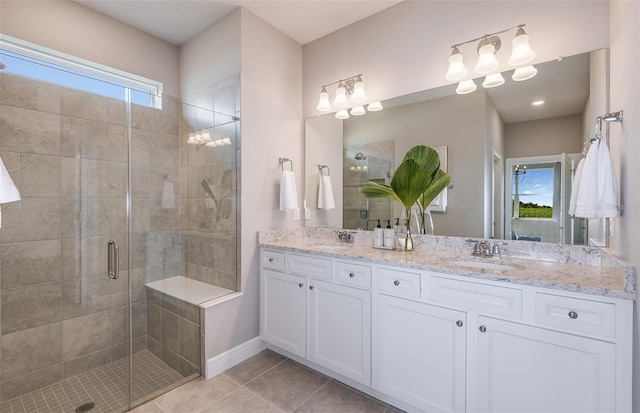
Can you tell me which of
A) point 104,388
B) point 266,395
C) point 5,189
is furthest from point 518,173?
point 104,388

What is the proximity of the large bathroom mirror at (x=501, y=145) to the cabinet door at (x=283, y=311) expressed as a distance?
754 millimetres

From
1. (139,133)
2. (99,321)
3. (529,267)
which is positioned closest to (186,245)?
(99,321)

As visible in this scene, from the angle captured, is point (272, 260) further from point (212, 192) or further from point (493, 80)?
point (493, 80)

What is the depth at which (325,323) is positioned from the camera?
200 centimetres

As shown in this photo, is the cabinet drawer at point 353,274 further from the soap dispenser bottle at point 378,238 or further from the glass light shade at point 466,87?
the glass light shade at point 466,87

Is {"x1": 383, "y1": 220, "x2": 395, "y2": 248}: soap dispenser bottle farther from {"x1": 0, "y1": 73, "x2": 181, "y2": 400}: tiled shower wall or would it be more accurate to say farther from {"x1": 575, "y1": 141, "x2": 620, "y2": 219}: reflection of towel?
{"x1": 0, "y1": 73, "x2": 181, "y2": 400}: tiled shower wall

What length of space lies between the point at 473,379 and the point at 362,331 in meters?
0.63

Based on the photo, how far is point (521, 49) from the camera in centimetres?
170

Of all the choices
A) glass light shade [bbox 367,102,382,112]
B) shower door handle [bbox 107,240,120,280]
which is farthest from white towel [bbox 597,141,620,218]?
shower door handle [bbox 107,240,120,280]

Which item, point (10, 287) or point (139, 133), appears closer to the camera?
point (10, 287)

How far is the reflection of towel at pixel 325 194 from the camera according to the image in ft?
8.89

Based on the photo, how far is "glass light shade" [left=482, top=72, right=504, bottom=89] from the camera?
186 cm

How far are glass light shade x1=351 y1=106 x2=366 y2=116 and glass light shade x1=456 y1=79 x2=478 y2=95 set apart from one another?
0.74 metres

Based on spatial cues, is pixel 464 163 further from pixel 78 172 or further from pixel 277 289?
pixel 78 172
